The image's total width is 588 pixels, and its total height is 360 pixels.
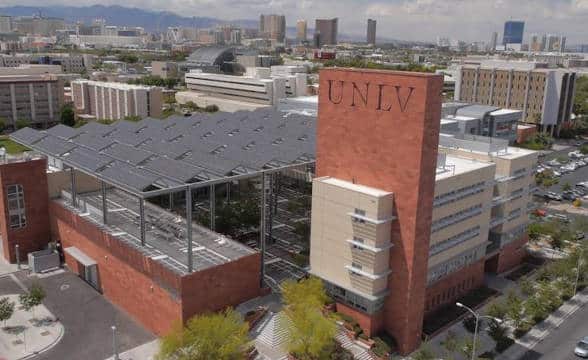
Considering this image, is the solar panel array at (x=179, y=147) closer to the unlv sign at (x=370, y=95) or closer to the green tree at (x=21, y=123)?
the unlv sign at (x=370, y=95)

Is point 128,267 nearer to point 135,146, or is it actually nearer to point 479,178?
Result: point 135,146

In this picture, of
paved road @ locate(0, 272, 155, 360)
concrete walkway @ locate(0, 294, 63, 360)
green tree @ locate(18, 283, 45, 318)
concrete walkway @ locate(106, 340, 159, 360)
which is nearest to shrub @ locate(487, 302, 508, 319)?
concrete walkway @ locate(106, 340, 159, 360)

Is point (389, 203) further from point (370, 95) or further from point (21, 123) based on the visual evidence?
point (21, 123)

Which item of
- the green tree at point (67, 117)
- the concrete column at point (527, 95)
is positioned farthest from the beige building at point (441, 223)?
the green tree at point (67, 117)

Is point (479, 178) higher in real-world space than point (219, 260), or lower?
higher

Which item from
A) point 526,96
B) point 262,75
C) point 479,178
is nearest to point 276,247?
point 479,178

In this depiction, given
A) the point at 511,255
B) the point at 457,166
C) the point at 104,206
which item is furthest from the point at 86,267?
the point at 511,255

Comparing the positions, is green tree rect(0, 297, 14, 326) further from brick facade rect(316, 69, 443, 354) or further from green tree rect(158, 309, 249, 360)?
brick facade rect(316, 69, 443, 354)
